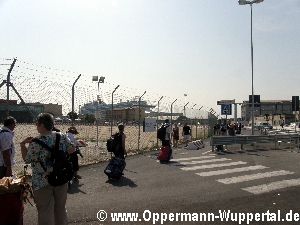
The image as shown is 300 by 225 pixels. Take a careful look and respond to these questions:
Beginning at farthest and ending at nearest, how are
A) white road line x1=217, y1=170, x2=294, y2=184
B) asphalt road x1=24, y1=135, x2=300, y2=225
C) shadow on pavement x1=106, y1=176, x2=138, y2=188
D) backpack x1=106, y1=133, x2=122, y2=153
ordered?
1. backpack x1=106, y1=133, x2=122, y2=153
2. white road line x1=217, y1=170, x2=294, y2=184
3. shadow on pavement x1=106, y1=176, x2=138, y2=188
4. asphalt road x1=24, y1=135, x2=300, y2=225

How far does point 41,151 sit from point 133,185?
14.9 ft

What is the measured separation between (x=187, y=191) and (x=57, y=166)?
→ 14.1 ft

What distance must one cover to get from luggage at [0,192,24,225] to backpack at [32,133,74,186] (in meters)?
0.51

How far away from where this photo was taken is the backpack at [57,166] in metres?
4.42

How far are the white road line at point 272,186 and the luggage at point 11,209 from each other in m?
5.44

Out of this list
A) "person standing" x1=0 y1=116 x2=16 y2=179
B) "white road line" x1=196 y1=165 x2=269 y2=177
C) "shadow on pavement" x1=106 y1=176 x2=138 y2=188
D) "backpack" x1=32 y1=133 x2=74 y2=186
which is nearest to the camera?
"backpack" x1=32 y1=133 x2=74 y2=186

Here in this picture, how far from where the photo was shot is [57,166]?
4.42 metres

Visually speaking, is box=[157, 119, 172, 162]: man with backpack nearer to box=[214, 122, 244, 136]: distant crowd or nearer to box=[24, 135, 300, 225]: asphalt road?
box=[24, 135, 300, 225]: asphalt road

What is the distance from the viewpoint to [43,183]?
4.44 meters

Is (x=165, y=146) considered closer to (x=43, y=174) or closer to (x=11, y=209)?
(x=43, y=174)

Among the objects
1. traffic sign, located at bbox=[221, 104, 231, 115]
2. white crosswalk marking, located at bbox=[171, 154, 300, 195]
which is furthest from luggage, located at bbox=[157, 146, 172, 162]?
traffic sign, located at bbox=[221, 104, 231, 115]

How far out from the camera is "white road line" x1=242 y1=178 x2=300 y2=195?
797cm

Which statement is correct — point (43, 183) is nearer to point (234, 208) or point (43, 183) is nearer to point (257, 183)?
point (234, 208)

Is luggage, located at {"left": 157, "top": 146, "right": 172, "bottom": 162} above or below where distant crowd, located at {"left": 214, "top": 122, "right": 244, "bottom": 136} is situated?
below
